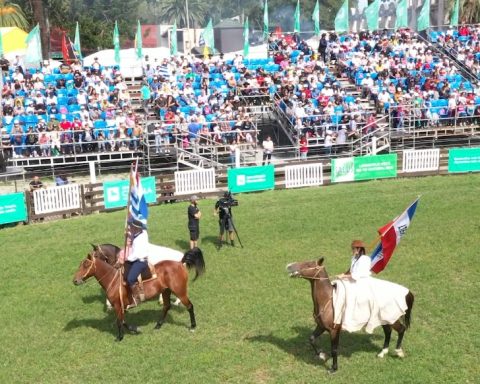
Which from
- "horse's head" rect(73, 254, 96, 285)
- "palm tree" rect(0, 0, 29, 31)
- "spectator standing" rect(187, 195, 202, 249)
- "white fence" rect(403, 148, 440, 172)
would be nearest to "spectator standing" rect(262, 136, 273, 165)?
"white fence" rect(403, 148, 440, 172)

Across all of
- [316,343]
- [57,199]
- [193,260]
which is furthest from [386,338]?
[57,199]

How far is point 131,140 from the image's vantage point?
2798cm

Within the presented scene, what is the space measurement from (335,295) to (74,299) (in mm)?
6517

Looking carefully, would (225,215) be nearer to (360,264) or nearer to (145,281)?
(145,281)

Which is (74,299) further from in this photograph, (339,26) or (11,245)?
(339,26)

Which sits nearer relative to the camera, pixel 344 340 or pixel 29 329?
pixel 344 340

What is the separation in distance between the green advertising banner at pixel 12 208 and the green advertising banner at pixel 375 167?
1318cm

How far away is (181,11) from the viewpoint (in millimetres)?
136625

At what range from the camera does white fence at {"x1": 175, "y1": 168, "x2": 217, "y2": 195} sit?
23.1 metres

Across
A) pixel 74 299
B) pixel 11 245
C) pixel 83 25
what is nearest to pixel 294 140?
pixel 11 245

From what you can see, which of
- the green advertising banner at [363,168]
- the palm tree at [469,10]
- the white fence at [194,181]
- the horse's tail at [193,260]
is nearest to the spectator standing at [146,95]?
the white fence at [194,181]

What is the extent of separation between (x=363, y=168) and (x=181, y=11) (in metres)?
120

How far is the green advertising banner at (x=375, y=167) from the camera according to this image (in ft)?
82.9

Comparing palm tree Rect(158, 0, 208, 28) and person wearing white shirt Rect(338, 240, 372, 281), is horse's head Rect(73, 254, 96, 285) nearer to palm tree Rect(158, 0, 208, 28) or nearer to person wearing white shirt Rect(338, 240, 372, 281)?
person wearing white shirt Rect(338, 240, 372, 281)
